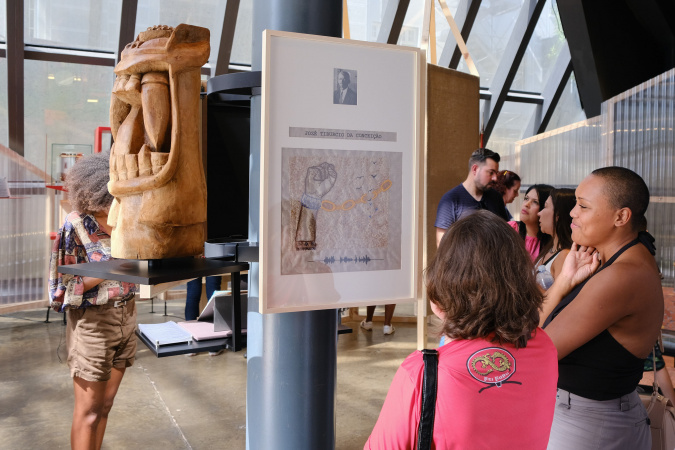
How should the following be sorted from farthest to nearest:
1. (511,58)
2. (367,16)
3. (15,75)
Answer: (511,58) < (367,16) < (15,75)

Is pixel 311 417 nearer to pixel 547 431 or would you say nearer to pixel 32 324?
pixel 547 431

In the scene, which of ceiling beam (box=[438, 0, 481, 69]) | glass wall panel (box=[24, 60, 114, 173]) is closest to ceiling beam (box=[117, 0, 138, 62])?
glass wall panel (box=[24, 60, 114, 173])

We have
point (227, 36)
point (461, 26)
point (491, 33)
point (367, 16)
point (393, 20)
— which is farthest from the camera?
point (491, 33)

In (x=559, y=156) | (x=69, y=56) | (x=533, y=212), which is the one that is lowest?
(x=533, y=212)

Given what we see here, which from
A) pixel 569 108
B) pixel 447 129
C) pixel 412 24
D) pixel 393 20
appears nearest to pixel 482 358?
pixel 447 129

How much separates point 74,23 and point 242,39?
6.42 feet

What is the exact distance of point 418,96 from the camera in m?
1.58

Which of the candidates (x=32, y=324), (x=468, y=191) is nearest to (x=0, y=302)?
(x=32, y=324)

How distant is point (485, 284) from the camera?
1.13m

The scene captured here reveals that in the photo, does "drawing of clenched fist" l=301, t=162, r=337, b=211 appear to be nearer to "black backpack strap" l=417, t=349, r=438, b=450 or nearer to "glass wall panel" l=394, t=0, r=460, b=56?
"black backpack strap" l=417, t=349, r=438, b=450

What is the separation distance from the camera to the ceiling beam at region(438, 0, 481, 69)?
8.05m

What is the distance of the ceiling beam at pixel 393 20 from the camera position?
7.61m

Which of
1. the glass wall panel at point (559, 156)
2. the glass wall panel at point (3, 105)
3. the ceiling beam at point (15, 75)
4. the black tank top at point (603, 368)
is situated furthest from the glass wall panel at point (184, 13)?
the black tank top at point (603, 368)

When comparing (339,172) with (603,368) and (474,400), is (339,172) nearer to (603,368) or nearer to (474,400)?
(474,400)
